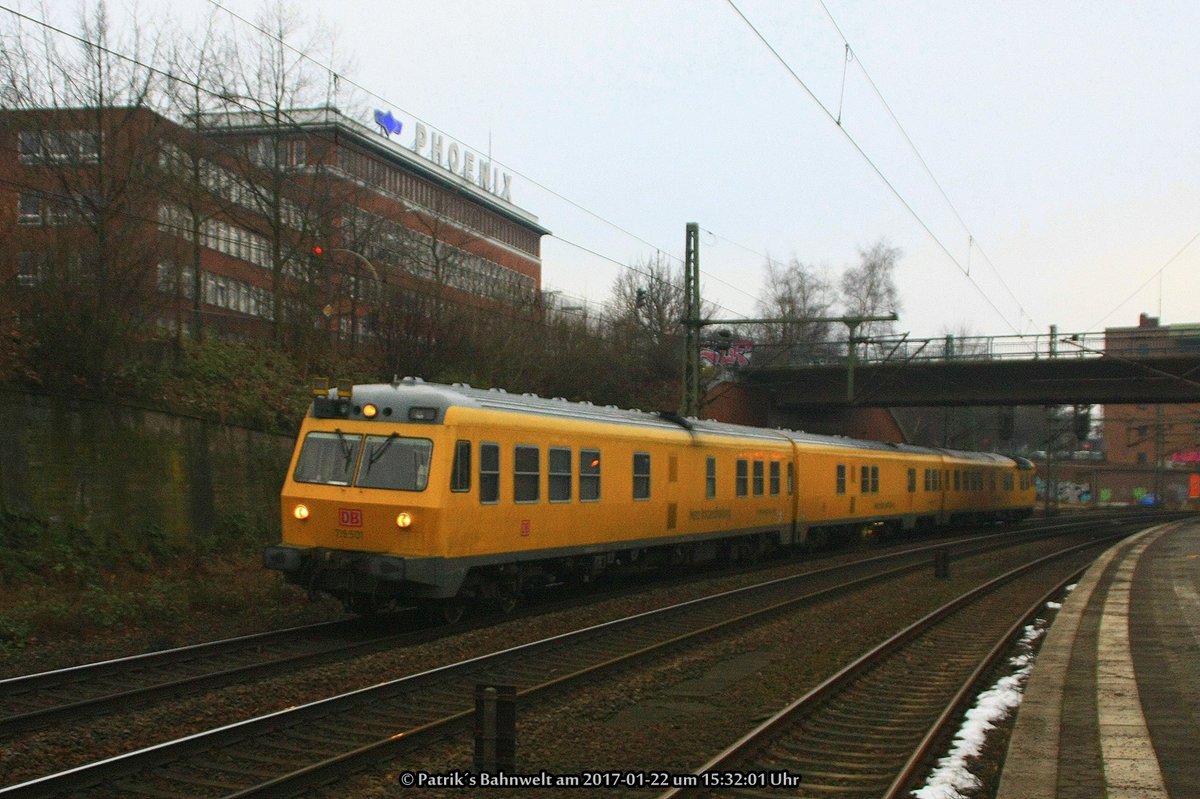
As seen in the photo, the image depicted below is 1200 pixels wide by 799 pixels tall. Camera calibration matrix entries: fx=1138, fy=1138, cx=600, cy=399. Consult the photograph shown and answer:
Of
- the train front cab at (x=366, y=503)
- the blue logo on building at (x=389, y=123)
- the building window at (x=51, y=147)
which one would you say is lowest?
the train front cab at (x=366, y=503)

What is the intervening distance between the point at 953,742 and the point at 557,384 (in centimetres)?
2484

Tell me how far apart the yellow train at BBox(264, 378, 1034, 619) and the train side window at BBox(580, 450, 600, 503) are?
21 mm

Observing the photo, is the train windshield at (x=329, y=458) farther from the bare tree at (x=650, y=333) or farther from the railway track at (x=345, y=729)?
the bare tree at (x=650, y=333)

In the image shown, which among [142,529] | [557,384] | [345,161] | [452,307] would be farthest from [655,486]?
[345,161]

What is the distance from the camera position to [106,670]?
33.9ft

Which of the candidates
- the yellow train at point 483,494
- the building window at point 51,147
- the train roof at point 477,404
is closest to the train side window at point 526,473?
the yellow train at point 483,494

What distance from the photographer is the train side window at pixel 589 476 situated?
16203mm

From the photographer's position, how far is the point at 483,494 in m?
13.7

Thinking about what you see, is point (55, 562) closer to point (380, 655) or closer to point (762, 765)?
point (380, 655)

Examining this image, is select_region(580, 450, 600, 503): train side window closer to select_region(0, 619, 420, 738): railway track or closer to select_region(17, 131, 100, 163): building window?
select_region(0, 619, 420, 738): railway track

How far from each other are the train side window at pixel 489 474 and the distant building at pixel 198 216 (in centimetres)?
763

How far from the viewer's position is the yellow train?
13.0 meters

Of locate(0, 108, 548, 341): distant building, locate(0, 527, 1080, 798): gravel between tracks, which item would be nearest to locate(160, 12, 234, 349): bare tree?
locate(0, 108, 548, 341): distant building

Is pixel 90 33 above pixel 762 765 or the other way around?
above
